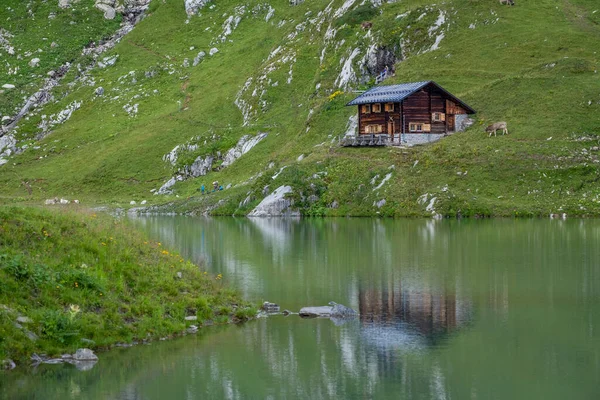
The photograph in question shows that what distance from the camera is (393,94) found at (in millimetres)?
105625

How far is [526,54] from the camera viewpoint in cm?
11500

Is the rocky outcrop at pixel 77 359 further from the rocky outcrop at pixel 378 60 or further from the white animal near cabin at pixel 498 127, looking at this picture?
the rocky outcrop at pixel 378 60

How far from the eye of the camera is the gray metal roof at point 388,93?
103m

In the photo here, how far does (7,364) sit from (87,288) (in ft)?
17.9

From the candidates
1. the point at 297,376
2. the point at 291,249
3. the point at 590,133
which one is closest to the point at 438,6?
the point at 590,133

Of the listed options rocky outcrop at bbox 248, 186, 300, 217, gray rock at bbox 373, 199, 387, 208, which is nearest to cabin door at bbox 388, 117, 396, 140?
rocky outcrop at bbox 248, 186, 300, 217

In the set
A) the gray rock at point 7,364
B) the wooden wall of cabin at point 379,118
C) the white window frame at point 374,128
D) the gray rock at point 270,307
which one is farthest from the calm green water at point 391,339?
the white window frame at point 374,128

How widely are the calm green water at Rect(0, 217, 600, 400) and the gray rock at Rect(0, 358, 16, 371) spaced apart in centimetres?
54

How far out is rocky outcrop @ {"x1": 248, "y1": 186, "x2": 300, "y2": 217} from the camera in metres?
94.0

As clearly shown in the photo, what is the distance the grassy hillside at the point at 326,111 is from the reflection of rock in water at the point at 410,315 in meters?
45.2

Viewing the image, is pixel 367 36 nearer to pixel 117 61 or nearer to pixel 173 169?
pixel 173 169

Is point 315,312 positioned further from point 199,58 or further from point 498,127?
point 199,58

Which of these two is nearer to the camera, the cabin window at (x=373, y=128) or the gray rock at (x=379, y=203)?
the gray rock at (x=379, y=203)

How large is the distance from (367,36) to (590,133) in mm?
48887
